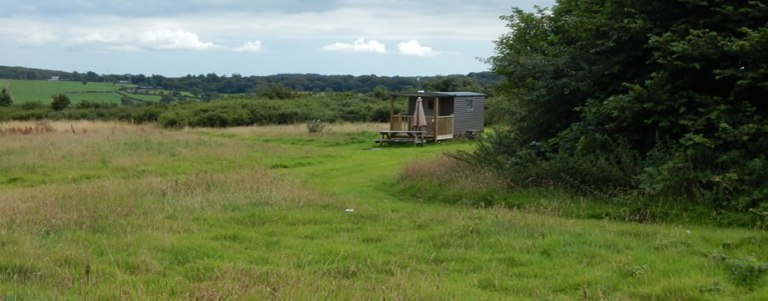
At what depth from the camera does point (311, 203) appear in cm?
1145

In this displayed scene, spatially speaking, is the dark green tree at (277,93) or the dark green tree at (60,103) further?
the dark green tree at (277,93)

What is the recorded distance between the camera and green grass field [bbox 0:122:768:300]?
19.5 feet

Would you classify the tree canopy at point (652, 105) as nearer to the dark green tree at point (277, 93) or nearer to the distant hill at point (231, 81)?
the dark green tree at point (277, 93)

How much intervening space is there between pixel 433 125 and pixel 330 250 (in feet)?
80.2

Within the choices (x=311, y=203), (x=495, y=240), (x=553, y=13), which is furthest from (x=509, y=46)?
(x=495, y=240)

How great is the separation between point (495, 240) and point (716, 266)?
7.63 ft

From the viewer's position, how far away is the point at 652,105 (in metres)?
11.6

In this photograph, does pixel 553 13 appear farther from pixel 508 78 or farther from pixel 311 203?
pixel 311 203

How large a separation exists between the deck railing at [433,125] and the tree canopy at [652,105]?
1688 cm

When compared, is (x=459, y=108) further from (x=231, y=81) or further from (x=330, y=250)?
(x=231, y=81)

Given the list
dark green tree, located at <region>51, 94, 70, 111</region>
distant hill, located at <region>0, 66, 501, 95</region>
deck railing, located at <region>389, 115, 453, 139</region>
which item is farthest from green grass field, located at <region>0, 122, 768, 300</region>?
distant hill, located at <region>0, 66, 501, 95</region>

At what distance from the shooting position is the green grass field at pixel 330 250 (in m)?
5.95

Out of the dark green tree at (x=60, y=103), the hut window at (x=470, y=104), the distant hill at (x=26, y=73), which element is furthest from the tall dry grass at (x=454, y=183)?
the distant hill at (x=26, y=73)

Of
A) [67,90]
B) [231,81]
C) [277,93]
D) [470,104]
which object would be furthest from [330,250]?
[231,81]
